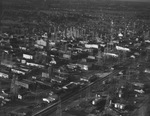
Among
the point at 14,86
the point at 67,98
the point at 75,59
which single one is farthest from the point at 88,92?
the point at 75,59

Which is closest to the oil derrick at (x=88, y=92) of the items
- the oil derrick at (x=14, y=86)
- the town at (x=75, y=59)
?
the town at (x=75, y=59)

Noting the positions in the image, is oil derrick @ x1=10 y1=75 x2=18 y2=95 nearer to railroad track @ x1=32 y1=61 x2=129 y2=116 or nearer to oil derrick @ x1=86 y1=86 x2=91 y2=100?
railroad track @ x1=32 y1=61 x2=129 y2=116

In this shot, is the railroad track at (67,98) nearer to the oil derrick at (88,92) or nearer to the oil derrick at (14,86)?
the oil derrick at (88,92)

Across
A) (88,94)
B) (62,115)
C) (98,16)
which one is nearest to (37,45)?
(98,16)

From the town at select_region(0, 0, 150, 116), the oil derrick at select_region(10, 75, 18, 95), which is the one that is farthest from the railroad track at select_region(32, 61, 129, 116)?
the oil derrick at select_region(10, 75, 18, 95)

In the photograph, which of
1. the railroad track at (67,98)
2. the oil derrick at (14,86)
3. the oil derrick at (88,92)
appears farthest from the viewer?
the oil derrick at (14,86)

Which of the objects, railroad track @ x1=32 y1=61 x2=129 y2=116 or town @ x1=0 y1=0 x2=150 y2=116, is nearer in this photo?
railroad track @ x1=32 y1=61 x2=129 y2=116

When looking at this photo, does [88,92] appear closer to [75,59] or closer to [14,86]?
[14,86]

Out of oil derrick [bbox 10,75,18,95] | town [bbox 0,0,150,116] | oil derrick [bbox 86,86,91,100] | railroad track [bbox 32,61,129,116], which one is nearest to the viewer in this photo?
railroad track [bbox 32,61,129,116]

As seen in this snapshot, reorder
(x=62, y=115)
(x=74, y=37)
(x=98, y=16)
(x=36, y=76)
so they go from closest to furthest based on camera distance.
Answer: (x=62, y=115) < (x=36, y=76) < (x=98, y=16) < (x=74, y=37)

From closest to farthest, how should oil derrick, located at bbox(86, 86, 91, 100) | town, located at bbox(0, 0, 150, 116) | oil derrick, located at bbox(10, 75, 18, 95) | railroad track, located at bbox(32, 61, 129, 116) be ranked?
1. railroad track, located at bbox(32, 61, 129, 116)
2. town, located at bbox(0, 0, 150, 116)
3. oil derrick, located at bbox(86, 86, 91, 100)
4. oil derrick, located at bbox(10, 75, 18, 95)

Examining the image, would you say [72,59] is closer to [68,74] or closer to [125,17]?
[68,74]
